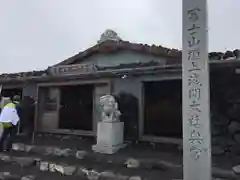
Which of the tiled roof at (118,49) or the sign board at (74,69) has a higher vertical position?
the tiled roof at (118,49)

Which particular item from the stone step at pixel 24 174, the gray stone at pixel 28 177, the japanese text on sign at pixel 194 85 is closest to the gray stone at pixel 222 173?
the japanese text on sign at pixel 194 85

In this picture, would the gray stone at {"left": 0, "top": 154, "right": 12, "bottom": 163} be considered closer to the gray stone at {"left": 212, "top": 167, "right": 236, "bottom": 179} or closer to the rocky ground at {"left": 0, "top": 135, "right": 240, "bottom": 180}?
the rocky ground at {"left": 0, "top": 135, "right": 240, "bottom": 180}

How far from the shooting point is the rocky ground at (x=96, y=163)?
533 cm

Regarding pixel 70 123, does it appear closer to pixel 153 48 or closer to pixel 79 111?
pixel 79 111

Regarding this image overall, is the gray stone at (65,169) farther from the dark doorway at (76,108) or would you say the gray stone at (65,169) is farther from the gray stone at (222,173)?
the dark doorway at (76,108)

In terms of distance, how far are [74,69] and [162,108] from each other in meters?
3.52

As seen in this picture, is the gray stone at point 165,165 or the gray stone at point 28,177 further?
the gray stone at point 28,177

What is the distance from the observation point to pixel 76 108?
1019cm

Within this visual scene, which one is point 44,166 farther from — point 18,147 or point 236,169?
point 236,169

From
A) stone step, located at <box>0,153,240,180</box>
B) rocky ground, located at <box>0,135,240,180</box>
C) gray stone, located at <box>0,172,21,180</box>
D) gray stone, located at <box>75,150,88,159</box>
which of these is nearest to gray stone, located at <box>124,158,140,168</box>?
rocky ground, located at <box>0,135,240,180</box>

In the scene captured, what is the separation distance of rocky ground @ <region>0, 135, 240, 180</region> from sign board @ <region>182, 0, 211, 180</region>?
1.57 metres

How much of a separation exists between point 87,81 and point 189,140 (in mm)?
5885

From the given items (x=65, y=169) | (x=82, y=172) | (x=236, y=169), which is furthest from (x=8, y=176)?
(x=236, y=169)

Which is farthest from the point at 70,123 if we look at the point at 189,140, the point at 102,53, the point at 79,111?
the point at 189,140
